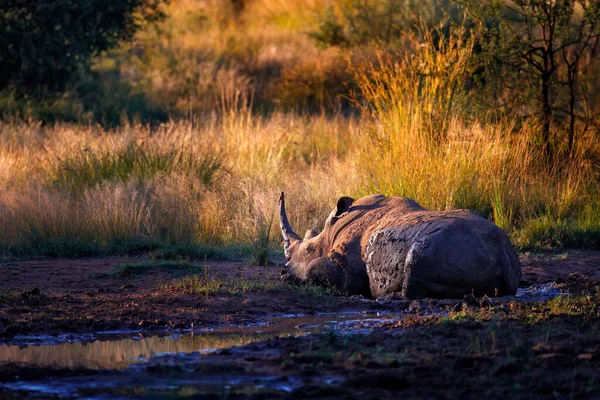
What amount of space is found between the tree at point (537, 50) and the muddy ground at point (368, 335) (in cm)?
442

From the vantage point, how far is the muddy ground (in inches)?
185

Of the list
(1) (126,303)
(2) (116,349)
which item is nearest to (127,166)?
(1) (126,303)

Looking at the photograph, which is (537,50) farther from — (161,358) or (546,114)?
(161,358)

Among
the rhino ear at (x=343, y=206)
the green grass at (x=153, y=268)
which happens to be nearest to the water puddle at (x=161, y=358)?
the rhino ear at (x=343, y=206)

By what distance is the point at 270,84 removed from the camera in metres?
25.9

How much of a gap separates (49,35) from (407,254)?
54.0 feet

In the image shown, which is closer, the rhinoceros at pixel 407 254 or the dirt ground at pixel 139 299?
the dirt ground at pixel 139 299

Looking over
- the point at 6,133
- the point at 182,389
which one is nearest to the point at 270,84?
the point at 6,133

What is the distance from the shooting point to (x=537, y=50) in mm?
13297

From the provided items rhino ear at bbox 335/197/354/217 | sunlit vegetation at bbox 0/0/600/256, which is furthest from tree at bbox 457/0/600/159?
rhino ear at bbox 335/197/354/217

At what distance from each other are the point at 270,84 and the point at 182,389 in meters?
21.5

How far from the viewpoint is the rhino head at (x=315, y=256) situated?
8005mm

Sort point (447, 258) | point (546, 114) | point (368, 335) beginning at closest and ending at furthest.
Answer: point (368, 335) → point (447, 258) → point (546, 114)

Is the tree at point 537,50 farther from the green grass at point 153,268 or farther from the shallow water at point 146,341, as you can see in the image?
the shallow water at point 146,341
